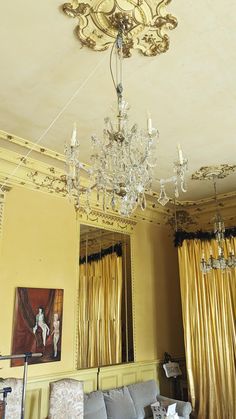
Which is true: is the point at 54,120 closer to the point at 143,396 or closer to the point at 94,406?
the point at 94,406

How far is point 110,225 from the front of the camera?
4629 mm

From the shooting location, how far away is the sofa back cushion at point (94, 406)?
11.0 ft

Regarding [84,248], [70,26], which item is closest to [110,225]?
[84,248]

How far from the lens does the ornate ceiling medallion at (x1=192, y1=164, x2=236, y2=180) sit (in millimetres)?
4070

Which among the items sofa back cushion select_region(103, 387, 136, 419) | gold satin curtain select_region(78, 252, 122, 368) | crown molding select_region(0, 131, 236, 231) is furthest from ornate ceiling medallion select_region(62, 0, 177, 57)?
sofa back cushion select_region(103, 387, 136, 419)

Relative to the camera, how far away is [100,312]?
4.16 metres

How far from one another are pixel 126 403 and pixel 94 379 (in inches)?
17.0

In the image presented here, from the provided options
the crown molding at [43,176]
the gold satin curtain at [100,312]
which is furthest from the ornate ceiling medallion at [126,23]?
the gold satin curtain at [100,312]

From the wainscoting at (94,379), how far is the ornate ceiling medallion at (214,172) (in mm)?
2562

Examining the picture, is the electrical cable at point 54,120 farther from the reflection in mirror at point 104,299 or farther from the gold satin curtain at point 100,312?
the gold satin curtain at point 100,312

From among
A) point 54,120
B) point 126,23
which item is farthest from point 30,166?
point 126,23

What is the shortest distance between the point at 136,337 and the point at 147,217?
177 cm

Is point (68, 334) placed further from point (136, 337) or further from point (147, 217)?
point (147, 217)

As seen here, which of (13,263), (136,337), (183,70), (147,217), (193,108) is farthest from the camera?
(147,217)
